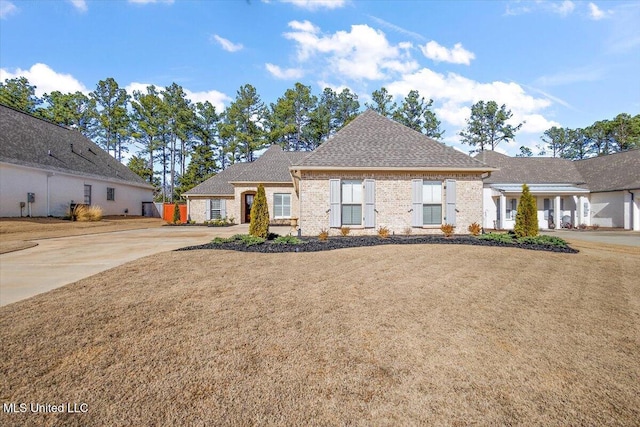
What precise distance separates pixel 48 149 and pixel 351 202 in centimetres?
2021

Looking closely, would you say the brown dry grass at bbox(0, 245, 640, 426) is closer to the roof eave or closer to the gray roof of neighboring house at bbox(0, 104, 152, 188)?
the roof eave

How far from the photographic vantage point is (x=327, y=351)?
2777 mm

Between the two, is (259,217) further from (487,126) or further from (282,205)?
(487,126)

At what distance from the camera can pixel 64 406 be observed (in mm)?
2029

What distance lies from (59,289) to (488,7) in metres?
13.5

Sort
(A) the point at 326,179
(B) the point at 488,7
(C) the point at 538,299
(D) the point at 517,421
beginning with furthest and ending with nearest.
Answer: (A) the point at 326,179 → (B) the point at 488,7 → (C) the point at 538,299 → (D) the point at 517,421

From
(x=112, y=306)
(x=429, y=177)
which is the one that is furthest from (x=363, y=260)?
(x=429, y=177)

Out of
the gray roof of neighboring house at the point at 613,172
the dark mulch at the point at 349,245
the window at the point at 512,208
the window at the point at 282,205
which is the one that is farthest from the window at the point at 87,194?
the gray roof of neighboring house at the point at 613,172

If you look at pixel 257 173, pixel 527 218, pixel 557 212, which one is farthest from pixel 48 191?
pixel 557 212

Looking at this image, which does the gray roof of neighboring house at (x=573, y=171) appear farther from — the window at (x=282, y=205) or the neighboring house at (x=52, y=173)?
the neighboring house at (x=52, y=173)

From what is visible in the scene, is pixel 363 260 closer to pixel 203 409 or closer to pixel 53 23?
pixel 203 409

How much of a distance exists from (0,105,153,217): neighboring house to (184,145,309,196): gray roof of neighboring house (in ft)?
21.1

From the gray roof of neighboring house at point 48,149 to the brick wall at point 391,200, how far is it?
52.4 ft

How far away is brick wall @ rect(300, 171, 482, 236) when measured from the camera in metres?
11.6
